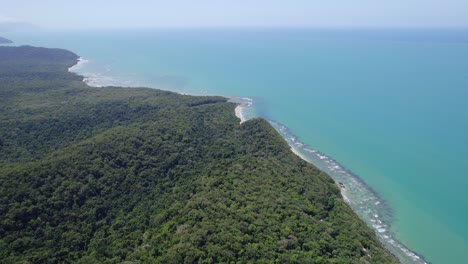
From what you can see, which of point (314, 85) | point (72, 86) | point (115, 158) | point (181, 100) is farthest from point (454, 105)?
point (72, 86)

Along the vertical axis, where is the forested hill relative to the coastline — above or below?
above

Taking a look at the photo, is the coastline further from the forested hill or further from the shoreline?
the forested hill

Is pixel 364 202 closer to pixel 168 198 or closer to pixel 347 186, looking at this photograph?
pixel 347 186

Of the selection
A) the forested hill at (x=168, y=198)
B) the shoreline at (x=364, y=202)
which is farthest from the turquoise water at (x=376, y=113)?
the forested hill at (x=168, y=198)

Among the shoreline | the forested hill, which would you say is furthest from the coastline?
the forested hill

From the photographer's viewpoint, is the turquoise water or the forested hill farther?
the turquoise water

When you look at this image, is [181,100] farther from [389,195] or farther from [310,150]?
[389,195]
